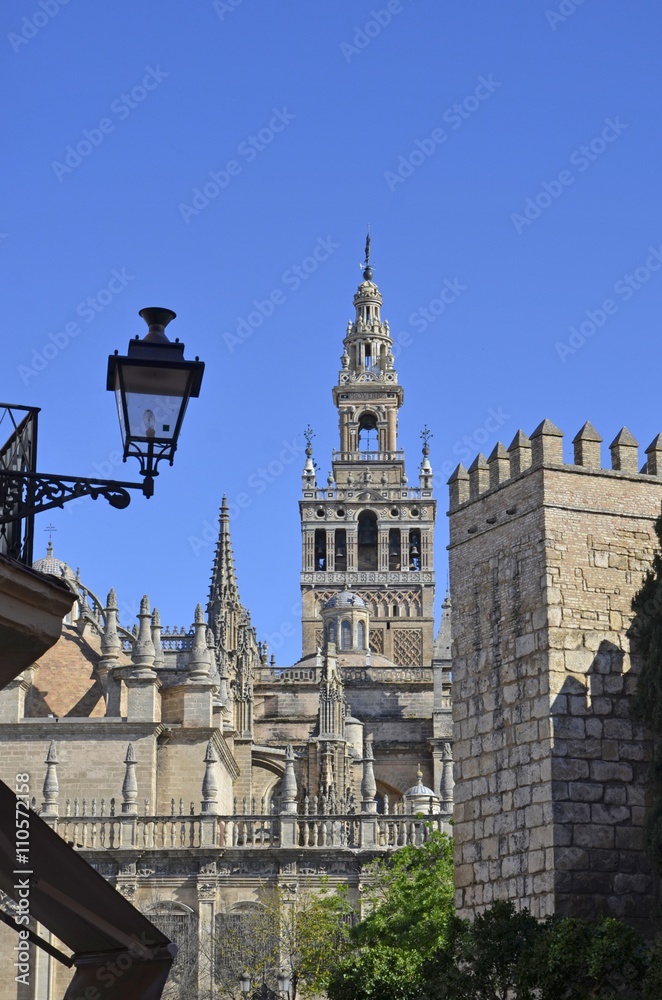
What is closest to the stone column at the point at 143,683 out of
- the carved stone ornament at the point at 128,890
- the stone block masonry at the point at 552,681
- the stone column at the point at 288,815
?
the stone column at the point at 288,815

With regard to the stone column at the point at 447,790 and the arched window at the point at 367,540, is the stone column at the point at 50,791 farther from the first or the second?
the arched window at the point at 367,540

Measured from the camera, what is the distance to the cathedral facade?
4750cm

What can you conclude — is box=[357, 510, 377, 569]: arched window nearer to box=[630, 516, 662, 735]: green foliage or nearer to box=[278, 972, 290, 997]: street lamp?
box=[278, 972, 290, 997]: street lamp

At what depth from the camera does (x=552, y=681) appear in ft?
69.7

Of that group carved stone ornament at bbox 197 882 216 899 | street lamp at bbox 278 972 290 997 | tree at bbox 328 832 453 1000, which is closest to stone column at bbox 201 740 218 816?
carved stone ornament at bbox 197 882 216 899

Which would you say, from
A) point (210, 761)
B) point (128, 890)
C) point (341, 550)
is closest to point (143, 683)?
point (210, 761)

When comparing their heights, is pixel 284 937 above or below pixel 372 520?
below

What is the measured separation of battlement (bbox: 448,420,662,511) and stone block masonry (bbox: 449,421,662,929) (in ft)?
0.07

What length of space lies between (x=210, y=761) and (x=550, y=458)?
2852 cm

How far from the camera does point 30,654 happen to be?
10688mm

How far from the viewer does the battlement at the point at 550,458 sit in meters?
22.4

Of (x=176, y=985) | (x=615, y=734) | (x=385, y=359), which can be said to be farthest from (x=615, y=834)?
(x=385, y=359)

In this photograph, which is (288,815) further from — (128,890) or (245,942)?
(128,890)

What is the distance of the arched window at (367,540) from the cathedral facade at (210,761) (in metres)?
21.4
